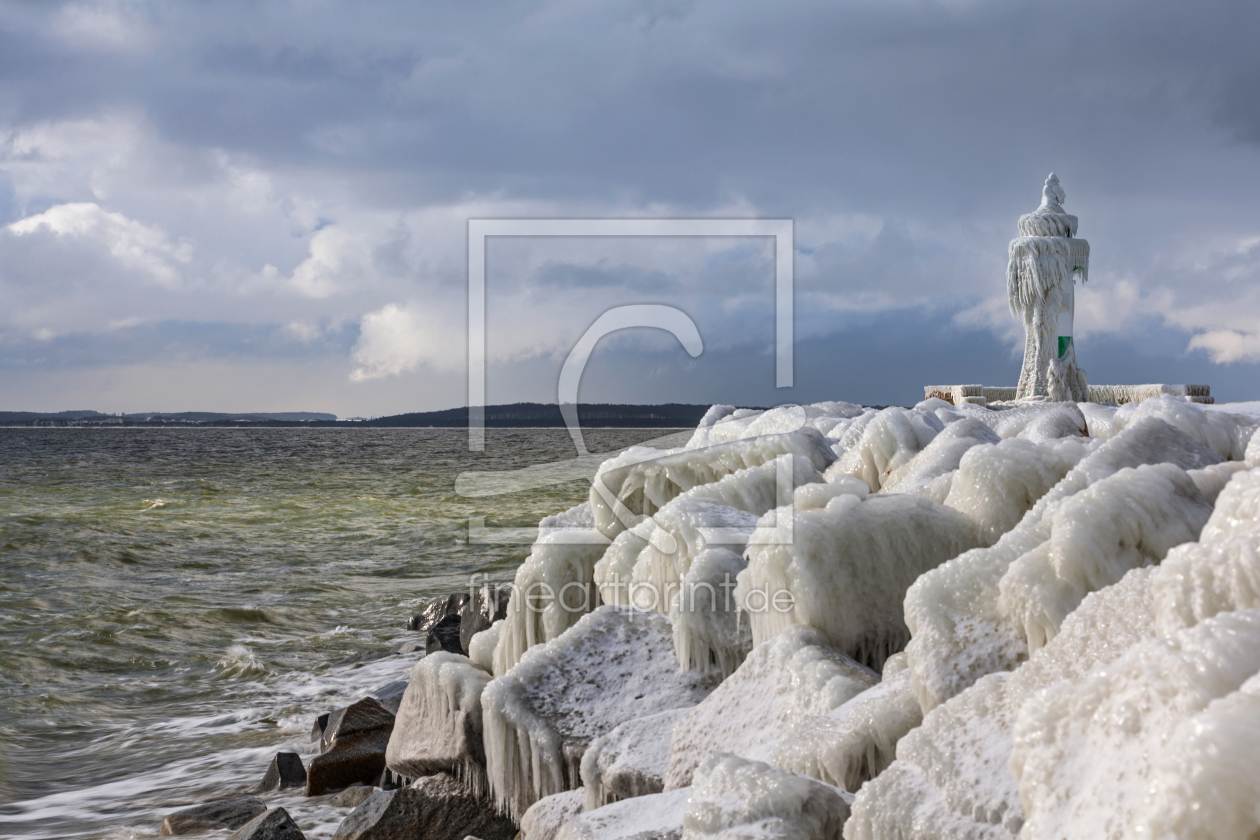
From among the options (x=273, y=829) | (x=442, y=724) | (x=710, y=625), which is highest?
(x=710, y=625)

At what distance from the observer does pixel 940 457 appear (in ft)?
18.6

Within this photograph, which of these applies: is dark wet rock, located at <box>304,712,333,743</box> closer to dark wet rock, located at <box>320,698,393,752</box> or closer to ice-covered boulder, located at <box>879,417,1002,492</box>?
dark wet rock, located at <box>320,698,393,752</box>

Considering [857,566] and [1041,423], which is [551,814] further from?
[1041,423]

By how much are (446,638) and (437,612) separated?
1.53m

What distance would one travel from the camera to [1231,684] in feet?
5.91

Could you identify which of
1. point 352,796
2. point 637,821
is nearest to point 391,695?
point 352,796

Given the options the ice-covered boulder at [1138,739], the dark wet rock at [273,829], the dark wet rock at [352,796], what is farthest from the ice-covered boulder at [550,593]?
the ice-covered boulder at [1138,739]

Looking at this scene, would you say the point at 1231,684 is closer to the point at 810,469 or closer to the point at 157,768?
the point at 810,469

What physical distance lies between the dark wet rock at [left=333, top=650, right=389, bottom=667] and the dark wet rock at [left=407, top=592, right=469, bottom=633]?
794 millimetres

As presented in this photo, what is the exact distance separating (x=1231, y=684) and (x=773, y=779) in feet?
4.19

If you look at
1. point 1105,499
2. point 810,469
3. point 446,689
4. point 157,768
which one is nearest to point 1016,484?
point 1105,499

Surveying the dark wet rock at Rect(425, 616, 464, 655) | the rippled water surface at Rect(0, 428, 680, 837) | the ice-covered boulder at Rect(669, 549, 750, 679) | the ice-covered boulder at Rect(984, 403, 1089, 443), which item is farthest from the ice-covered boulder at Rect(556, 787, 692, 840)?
the dark wet rock at Rect(425, 616, 464, 655)

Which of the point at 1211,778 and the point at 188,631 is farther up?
the point at 1211,778

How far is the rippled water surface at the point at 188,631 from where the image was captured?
7711mm
